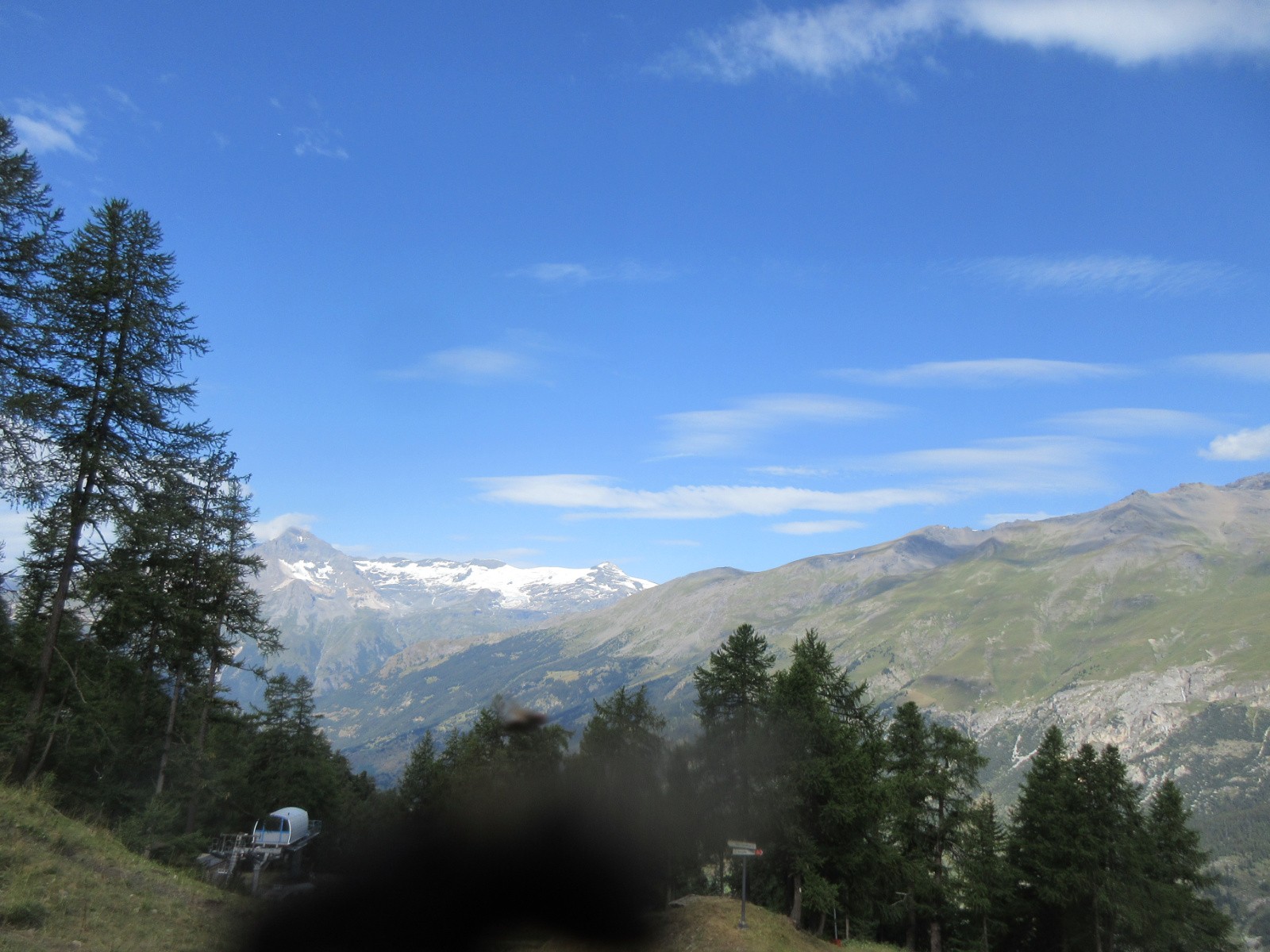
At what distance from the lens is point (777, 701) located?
34.3 m

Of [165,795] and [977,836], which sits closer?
[165,795]

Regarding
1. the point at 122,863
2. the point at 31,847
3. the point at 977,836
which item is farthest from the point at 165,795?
the point at 977,836

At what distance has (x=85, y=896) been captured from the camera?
1420 cm

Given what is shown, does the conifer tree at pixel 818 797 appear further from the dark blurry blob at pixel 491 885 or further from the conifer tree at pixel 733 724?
the dark blurry blob at pixel 491 885

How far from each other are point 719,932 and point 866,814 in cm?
1020

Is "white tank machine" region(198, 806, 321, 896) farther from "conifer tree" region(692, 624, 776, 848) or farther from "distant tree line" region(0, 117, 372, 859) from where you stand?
"conifer tree" region(692, 624, 776, 848)

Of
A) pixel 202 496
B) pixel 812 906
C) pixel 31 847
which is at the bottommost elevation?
pixel 812 906

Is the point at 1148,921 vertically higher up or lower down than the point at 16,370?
lower down

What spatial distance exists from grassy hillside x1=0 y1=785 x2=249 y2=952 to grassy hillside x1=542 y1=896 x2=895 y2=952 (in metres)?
11.8

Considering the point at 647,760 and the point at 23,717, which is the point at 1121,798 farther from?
the point at 23,717

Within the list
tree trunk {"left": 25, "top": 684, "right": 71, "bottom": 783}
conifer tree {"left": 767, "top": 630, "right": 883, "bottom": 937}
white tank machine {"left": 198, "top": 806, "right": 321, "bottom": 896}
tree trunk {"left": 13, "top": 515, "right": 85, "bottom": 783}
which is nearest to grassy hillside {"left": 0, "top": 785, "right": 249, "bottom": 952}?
tree trunk {"left": 25, "top": 684, "right": 71, "bottom": 783}

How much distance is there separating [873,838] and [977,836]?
377 inches

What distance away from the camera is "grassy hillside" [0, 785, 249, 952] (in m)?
12.4

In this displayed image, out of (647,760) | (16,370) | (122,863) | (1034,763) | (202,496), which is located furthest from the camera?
(1034,763)
